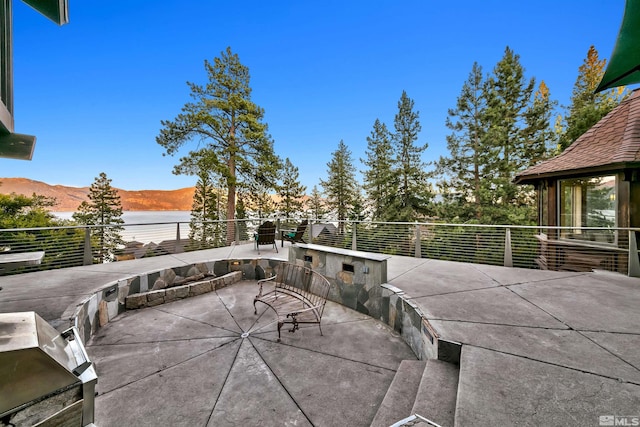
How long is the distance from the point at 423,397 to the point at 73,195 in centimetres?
3263

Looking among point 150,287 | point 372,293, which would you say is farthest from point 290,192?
point 372,293

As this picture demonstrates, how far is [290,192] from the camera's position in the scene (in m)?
27.2

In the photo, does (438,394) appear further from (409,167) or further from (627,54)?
(409,167)

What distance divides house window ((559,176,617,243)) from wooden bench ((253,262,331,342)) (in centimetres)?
574

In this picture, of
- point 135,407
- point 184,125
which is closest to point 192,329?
point 135,407

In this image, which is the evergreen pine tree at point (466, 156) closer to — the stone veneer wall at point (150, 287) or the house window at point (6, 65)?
the stone veneer wall at point (150, 287)

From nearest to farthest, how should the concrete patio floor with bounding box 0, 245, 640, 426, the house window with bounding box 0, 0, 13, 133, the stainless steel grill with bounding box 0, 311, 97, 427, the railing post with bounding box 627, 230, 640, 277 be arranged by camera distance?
1. the stainless steel grill with bounding box 0, 311, 97, 427
2. the house window with bounding box 0, 0, 13, 133
3. the concrete patio floor with bounding box 0, 245, 640, 426
4. the railing post with bounding box 627, 230, 640, 277

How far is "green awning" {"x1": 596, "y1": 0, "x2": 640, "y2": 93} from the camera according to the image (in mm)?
1217

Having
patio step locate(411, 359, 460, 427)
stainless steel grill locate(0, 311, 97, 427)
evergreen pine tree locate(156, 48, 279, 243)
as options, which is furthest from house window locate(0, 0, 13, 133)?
evergreen pine tree locate(156, 48, 279, 243)

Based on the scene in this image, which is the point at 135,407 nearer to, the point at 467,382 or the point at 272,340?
the point at 272,340

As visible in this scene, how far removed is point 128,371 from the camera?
9.21 ft

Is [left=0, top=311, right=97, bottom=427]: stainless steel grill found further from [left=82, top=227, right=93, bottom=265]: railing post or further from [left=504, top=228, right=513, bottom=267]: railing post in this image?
[left=504, top=228, right=513, bottom=267]: railing post

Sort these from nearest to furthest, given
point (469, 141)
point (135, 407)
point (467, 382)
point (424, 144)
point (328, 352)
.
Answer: point (467, 382), point (135, 407), point (328, 352), point (469, 141), point (424, 144)

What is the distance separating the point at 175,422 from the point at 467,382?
7.58 feet
